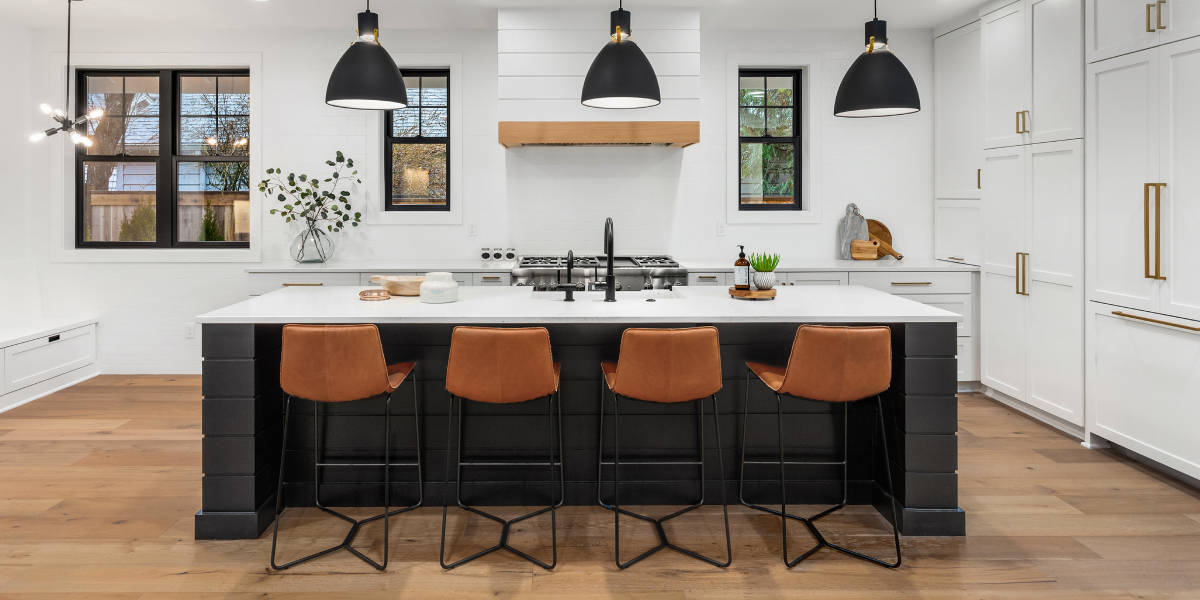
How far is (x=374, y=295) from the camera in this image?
3.23 meters

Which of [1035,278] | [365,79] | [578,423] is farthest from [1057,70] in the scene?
[365,79]

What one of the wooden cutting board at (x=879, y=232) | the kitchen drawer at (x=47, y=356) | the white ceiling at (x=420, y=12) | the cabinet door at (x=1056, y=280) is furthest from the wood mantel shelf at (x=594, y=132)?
the kitchen drawer at (x=47, y=356)

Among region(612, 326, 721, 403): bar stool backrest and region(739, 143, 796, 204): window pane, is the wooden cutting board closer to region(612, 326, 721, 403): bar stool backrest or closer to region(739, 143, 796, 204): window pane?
region(739, 143, 796, 204): window pane

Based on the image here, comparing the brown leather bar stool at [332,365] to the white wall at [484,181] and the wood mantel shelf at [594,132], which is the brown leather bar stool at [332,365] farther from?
the white wall at [484,181]

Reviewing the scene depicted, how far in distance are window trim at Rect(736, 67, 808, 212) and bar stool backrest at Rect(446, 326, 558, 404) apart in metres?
3.60

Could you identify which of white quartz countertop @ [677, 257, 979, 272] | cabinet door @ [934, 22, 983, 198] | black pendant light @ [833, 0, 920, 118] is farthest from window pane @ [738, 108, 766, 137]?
black pendant light @ [833, 0, 920, 118]

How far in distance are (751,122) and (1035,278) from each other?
2468 millimetres

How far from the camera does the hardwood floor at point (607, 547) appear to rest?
2471mm

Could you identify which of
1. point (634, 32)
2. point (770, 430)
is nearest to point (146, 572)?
point (770, 430)

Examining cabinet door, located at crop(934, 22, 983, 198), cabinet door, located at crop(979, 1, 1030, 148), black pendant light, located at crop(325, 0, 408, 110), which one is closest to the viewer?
black pendant light, located at crop(325, 0, 408, 110)

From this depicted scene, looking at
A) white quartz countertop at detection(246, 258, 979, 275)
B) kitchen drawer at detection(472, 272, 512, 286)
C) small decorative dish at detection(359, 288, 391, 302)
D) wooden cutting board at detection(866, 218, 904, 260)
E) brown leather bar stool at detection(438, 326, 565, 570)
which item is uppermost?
wooden cutting board at detection(866, 218, 904, 260)

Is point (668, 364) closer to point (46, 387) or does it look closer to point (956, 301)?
point (956, 301)

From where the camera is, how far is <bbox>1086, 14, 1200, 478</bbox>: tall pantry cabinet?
3268 millimetres

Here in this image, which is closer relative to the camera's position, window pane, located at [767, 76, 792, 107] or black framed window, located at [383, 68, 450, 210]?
black framed window, located at [383, 68, 450, 210]
